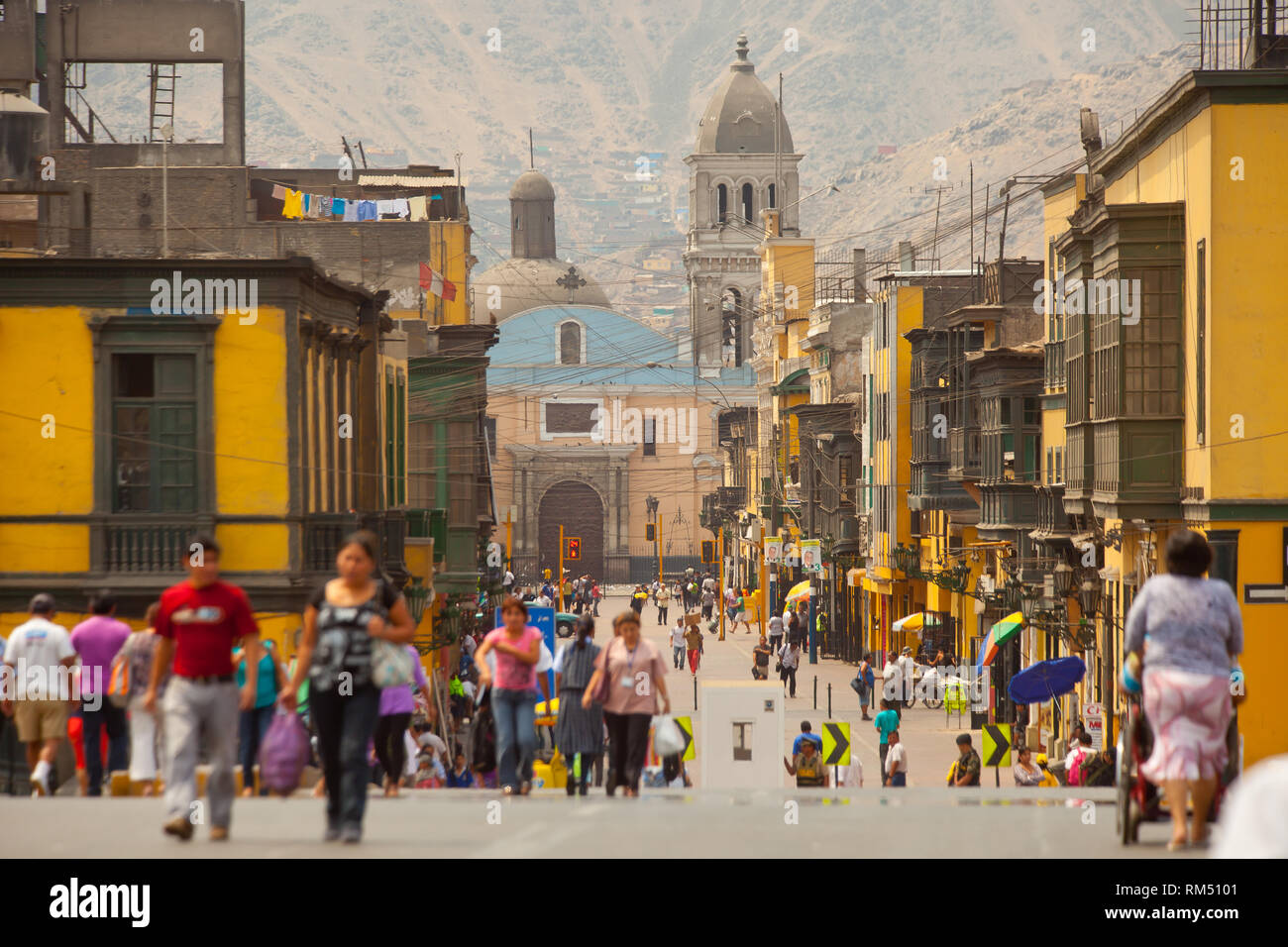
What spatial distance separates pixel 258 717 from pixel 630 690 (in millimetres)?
2535

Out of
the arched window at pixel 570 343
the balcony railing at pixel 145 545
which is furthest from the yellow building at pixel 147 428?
the arched window at pixel 570 343

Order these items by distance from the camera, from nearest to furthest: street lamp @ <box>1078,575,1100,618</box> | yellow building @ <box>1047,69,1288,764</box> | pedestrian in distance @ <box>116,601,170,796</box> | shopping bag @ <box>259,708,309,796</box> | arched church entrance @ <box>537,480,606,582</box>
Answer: shopping bag @ <box>259,708,309,796</box>, pedestrian in distance @ <box>116,601,170,796</box>, yellow building @ <box>1047,69,1288,764</box>, street lamp @ <box>1078,575,1100,618</box>, arched church entrance @ <box>537,480,606,582</box>

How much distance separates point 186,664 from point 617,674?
4.38 meters

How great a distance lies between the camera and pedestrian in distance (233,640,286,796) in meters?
13.2

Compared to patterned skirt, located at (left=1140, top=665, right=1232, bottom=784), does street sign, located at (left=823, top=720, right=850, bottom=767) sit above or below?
below

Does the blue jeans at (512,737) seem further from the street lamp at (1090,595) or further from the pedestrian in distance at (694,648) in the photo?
the pedestrian in distance at (694,648)

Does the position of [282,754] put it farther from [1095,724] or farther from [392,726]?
[1095,724]

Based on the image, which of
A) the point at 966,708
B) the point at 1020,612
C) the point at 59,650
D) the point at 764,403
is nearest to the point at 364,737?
the point at 59,650

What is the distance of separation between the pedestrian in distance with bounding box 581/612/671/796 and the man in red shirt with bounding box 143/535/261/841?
408cm

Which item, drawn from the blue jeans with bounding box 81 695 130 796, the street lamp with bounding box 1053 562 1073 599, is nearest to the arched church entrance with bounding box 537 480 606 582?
the street lamp with bounding box 1053 562 1073 599

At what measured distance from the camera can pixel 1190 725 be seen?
376 inches

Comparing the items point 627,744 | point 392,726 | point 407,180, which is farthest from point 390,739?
point 407,180

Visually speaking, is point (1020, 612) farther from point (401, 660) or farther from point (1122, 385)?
point (401, 660)

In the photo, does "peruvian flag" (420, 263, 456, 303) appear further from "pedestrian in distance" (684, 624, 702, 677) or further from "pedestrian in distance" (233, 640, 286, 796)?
"pedestrian in distance" (233, 640, 286, 796)
